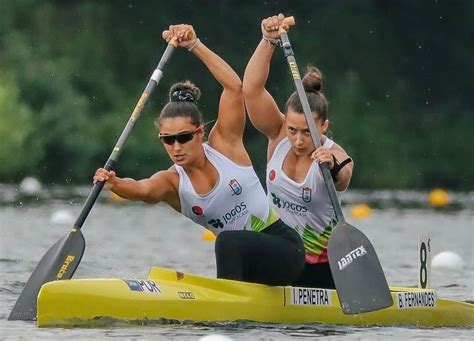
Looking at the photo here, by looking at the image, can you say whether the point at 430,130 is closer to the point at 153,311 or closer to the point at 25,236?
the point at 25,236

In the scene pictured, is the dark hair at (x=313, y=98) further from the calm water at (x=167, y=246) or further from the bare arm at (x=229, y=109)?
the calm water at (x=167, y=246)

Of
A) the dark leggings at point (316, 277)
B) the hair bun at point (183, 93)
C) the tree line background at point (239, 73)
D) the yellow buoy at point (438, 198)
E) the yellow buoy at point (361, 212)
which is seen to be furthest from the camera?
the tree line background at point (239, 73)

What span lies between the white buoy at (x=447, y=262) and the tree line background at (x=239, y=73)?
1256 centimetres

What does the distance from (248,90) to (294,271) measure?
1174 millimetres

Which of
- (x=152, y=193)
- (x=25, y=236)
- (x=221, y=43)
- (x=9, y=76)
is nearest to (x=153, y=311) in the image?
(x=152, y=193)

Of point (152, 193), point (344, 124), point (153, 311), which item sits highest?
point (344, 124)

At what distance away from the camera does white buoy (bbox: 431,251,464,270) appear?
14.6 meters

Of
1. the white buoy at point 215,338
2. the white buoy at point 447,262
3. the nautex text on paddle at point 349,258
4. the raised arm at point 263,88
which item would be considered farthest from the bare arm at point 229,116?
the white buoy at point 447,262

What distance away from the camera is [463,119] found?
3181 centimetres

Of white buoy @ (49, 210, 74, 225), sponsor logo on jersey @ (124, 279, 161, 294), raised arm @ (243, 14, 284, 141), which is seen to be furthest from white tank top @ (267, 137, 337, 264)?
white buoy @ (49, 210, 74, 225)

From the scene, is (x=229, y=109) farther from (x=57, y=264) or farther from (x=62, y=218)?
(x=62, y=218)

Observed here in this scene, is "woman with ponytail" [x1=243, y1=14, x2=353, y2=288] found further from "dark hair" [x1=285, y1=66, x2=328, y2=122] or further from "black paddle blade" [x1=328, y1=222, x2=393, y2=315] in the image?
"black paddle blade" [x1=328, y1=222, x2=393, y2=315]

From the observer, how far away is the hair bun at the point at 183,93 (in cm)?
932

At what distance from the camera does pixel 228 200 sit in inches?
361
